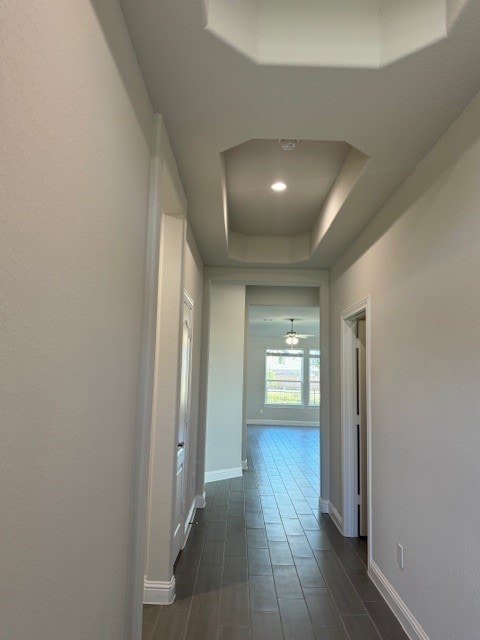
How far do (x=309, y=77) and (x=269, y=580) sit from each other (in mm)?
3109

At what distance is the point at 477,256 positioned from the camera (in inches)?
70.0

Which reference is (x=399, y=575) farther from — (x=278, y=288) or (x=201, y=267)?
(x=278, y=288)

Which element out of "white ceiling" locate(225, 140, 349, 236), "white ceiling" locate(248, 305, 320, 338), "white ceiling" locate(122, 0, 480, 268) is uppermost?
"white ceiling" locate(225, 140, 349, 236)

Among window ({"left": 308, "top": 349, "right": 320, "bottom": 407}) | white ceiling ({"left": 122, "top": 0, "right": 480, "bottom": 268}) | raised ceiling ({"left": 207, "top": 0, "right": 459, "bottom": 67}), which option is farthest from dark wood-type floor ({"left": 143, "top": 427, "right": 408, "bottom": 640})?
window ({"left": 308, "top": 349, "right": 320, "bottom": 407})

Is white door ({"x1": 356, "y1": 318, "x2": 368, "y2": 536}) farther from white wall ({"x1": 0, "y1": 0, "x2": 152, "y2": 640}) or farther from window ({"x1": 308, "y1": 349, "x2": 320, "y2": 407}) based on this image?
window ({"x1": 308, "y1": 349, "x2": 320, "y2": 407})

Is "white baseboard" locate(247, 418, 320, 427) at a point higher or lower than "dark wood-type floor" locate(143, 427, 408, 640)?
higher

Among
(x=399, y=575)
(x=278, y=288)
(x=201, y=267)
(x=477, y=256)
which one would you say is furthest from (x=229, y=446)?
(x=477, y=256)

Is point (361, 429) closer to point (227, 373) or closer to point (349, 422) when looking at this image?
point (349, 422)

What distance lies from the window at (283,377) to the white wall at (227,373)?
6565mm

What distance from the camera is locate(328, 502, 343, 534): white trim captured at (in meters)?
4.04

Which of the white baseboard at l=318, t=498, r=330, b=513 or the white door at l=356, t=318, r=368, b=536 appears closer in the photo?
the white door at l=356, t=318, r=368, b=536

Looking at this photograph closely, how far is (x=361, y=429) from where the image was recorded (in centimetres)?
406

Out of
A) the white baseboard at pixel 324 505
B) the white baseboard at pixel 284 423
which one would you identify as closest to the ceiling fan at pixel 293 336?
the white baseboard at pixel 284 423

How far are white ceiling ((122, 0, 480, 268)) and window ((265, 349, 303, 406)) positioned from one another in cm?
1026
